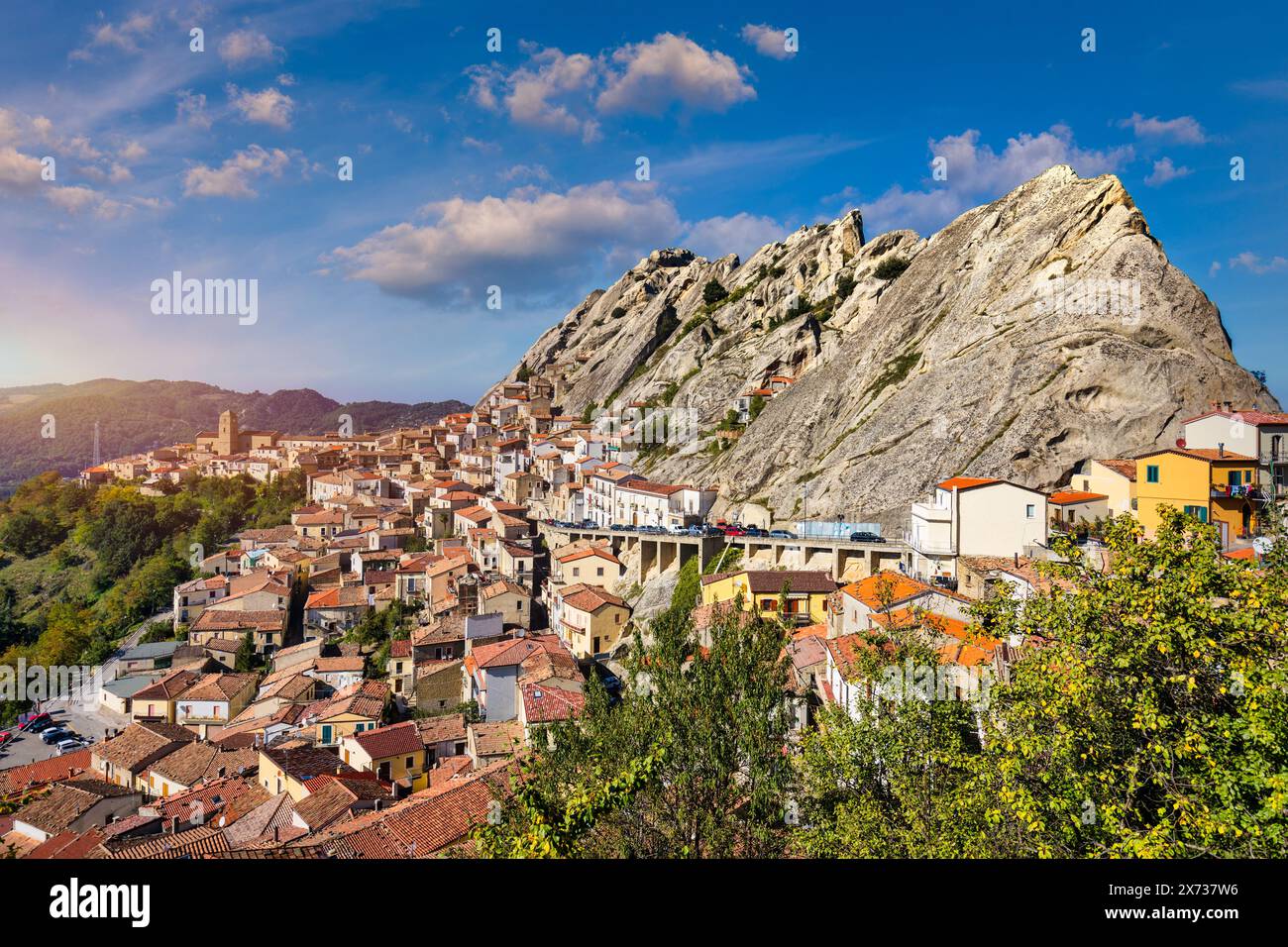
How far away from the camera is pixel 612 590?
4438 cm

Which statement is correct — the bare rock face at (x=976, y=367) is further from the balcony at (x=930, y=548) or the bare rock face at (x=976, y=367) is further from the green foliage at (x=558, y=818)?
the green foliage at (x=558, y=818)

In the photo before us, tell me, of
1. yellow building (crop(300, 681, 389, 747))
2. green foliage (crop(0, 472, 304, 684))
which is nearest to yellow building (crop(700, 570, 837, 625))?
yellow building (crop(300, 681, 389, 747))

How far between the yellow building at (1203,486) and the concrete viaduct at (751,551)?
1026cm

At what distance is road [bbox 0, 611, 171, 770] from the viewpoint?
34.1 m

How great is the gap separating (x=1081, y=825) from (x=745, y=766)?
224 inches

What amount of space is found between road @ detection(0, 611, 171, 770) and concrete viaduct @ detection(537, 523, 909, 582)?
27.5 metres

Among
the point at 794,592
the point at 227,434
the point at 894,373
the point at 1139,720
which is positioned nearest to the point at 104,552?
the point at 227,434

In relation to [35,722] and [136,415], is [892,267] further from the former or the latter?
[136,415]

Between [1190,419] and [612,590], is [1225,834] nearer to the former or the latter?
[1190,419]

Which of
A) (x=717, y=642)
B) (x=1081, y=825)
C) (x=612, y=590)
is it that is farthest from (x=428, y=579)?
(x=1081, y=825)

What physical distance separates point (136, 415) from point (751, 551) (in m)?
143

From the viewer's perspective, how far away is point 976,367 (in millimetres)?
42250

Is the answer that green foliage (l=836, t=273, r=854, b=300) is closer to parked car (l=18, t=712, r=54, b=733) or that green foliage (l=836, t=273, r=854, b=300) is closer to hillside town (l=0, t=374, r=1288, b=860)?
hillside town (l=0, t=374, r=1288, b=860)
